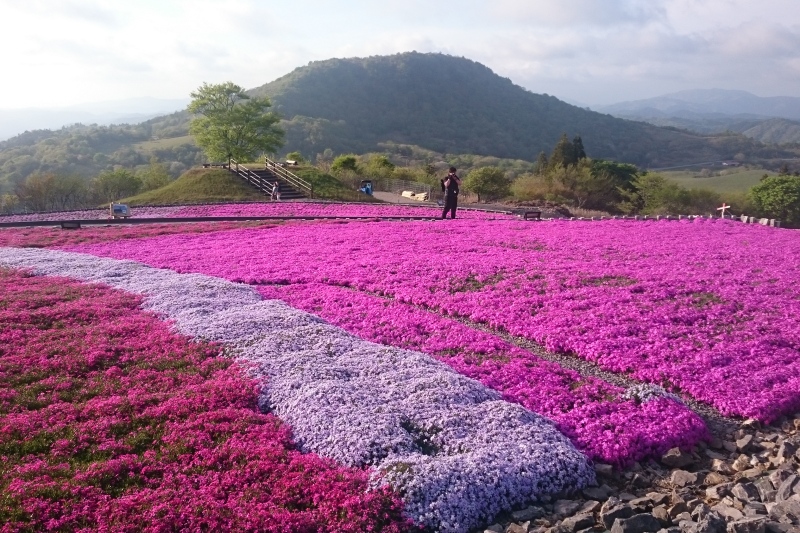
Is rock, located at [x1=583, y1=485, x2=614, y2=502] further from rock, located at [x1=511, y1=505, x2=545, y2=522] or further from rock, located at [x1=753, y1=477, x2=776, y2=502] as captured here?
rock, located at [x1=753, y1=477, x2=776, y2=502]

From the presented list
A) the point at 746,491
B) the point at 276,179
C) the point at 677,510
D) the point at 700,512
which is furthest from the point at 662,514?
the point at 276,179

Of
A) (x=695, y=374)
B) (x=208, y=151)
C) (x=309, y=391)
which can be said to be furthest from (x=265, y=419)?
(x=208, y=151)

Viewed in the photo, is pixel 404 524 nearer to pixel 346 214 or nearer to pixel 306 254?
pixel 306 254

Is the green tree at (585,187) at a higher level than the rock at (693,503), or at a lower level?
higher

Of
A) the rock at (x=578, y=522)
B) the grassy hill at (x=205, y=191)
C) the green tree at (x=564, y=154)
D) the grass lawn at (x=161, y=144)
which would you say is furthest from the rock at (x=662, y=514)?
the grass lawn at (x=161, y=144)

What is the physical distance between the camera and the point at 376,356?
1147cm

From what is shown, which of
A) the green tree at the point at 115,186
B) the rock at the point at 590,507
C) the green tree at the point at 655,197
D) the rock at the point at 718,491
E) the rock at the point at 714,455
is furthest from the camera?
the green tree at the point at 115,186

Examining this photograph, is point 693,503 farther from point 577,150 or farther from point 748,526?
point 577,150

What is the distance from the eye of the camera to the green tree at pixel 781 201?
183ft

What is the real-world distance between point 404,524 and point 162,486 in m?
3.20

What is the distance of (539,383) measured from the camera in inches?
413

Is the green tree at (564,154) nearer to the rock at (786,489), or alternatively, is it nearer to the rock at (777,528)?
the rock at (786,489)

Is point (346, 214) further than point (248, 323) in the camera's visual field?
Yes

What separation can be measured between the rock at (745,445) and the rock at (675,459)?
1.06 metres
